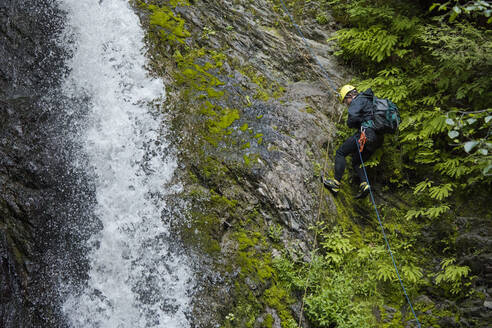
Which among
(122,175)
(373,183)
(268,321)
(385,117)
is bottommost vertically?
(268,321)

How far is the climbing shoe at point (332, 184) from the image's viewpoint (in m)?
6.72

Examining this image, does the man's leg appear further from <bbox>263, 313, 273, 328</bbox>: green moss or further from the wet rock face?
the wet rock face

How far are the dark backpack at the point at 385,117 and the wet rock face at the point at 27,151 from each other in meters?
5.77

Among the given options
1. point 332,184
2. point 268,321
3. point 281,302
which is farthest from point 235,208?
point 332,184

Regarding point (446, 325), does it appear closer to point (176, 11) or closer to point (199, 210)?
point (199, 210)

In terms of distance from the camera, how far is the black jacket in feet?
21.4

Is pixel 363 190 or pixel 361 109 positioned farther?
pixel 363 190

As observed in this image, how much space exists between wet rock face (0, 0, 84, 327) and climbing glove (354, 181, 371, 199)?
17.8ft

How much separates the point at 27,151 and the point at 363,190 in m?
6.18

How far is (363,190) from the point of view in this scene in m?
6.66

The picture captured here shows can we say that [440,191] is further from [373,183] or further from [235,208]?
[235,208]

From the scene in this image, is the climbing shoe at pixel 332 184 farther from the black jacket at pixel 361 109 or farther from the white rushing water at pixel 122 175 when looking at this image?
the white rushing water at pixel 122 175

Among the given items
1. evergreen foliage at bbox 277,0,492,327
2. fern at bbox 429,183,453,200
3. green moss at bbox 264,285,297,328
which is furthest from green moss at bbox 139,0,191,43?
fern at bbox 429,183,453,200

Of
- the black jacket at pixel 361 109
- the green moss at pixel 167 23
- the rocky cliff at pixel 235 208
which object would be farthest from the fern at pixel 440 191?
the green moss at pixel 167 23
